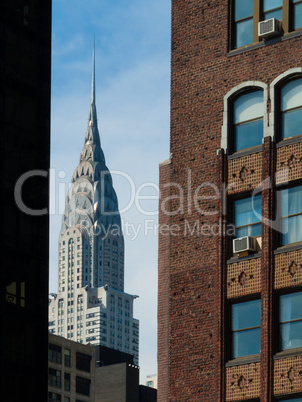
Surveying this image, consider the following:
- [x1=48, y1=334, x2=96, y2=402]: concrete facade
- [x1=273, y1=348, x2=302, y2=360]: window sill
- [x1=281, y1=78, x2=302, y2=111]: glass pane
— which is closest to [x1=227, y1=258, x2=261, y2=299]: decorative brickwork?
[x1=273, y1=348, x2=302, y2=360]: window sill

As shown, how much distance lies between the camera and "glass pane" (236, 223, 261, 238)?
131ft

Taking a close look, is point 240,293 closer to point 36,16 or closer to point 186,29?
point 186,29

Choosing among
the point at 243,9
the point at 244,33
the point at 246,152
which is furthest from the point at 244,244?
the point at 243,9

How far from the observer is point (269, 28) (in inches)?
1615

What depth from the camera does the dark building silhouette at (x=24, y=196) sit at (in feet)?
145

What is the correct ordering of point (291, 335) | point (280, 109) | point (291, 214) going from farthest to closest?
point (280, 109), point (291, 214), point (291, 335)

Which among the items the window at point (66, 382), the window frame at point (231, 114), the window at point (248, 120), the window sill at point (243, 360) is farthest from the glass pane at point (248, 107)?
→ the window at point (66, 382)

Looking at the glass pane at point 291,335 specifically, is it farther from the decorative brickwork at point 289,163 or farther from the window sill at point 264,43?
the window sill at point 264,43

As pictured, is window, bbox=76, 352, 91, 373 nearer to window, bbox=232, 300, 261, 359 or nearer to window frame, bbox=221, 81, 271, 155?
window frame, bbox=221, 81, 271, 155

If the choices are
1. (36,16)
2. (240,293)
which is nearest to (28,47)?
(36,16)

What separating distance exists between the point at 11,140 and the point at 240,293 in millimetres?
13231

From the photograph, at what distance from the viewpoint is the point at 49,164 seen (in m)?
48.9

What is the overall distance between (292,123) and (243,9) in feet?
18.2

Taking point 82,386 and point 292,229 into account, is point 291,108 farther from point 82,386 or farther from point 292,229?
point 82,386
